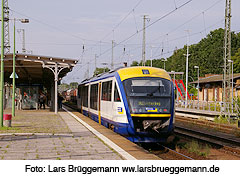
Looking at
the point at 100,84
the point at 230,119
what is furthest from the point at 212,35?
the point at 100,84

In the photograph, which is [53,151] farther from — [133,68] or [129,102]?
[133,68]

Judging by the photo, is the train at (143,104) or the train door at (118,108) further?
the train door at (118,108)

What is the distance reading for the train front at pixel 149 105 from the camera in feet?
43.4

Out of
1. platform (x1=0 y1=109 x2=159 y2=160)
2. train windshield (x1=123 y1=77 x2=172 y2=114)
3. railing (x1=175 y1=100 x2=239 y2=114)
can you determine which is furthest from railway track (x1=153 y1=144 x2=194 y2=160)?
railing (x1=175 y1=100 x2=239 y2=114)

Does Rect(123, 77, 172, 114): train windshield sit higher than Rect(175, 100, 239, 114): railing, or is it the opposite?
Rect(123, 77, 172, 114): train windshield

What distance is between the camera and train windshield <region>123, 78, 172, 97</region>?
1369 centimetres

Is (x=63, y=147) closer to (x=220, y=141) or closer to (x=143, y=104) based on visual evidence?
(x=143, y=104)

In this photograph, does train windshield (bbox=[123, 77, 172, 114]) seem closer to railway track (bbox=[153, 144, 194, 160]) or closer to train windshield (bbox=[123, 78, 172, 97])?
train windshield (bbox=[123, 78, 172, 97])

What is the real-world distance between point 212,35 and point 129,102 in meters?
79.3

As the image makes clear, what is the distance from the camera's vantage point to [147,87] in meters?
13.9

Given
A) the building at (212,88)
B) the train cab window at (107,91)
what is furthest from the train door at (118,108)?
the building at (212,88)

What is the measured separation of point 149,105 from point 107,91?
344 centimetres

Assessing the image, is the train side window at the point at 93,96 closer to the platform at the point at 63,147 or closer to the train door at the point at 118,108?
the train door at the point at 118,108

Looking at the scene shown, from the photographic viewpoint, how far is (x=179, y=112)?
35062 millimetres
